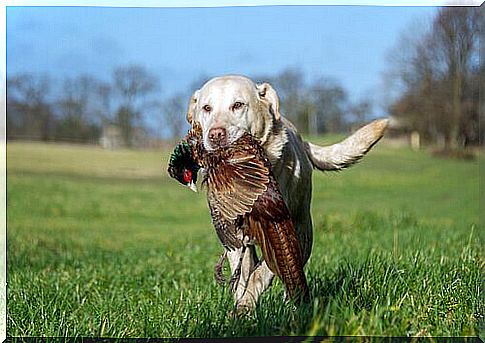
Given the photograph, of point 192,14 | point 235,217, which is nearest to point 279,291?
point 235,217

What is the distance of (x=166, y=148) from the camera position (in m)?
8.05

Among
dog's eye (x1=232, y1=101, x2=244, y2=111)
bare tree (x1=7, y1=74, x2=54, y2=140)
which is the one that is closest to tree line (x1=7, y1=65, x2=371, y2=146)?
bare tree (x1=7, y1=74, x2=54, y2=140)

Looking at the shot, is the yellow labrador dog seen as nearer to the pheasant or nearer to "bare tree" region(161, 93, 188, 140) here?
the pheasant

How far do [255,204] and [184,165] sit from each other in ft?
1.12

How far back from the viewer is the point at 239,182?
9.18 feet

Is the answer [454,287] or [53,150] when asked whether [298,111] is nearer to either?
[53,150]

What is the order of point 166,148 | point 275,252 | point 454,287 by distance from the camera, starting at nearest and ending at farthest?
point 275,252 → point 454,287 → point 166,148

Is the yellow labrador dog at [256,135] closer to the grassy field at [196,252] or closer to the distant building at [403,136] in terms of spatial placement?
the grassy field at [196,252]

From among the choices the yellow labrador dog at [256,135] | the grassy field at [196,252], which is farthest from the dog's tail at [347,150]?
the grassy field at [196,252]

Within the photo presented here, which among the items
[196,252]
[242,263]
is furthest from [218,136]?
[196,252]

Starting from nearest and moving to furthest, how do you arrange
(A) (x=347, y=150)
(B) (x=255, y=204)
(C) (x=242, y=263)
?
(B) (x=255, y=204) < (C) (x=242, y=263) < (A) (x=347, y=150)

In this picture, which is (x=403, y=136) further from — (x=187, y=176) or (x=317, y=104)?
(x=187, y=176)

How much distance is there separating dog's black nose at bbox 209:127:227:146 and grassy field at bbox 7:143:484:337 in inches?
21.9

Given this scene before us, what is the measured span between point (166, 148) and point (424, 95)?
276 cm
